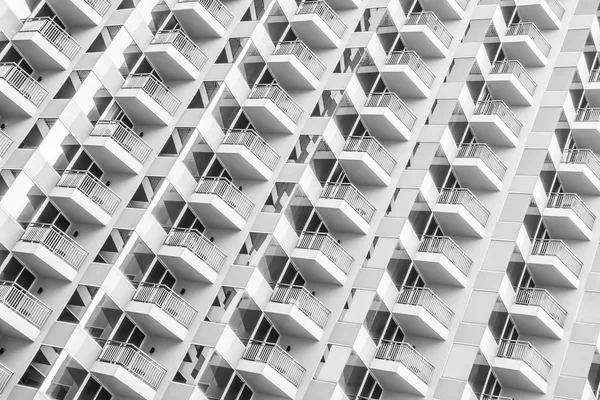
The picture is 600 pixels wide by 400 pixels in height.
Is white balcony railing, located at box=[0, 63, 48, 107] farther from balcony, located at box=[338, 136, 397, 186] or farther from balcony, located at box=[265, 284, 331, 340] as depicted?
balcony, located at box=[338, 136, 397, 186]

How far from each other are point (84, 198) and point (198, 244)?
4975 millimetres

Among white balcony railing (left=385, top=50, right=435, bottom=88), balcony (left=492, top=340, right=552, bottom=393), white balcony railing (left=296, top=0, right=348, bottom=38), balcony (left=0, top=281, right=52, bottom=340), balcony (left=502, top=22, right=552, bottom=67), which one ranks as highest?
balcony (left=502, top=22, right=552, bottom=67)

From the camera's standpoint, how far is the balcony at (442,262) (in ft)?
142

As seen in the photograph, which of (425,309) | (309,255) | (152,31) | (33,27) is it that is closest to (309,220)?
(309,255)

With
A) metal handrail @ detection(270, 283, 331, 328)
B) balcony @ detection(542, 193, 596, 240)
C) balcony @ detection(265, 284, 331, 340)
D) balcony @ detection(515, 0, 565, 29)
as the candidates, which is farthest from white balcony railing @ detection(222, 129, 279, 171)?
balcony @ detection(515, 0, 565, 29)

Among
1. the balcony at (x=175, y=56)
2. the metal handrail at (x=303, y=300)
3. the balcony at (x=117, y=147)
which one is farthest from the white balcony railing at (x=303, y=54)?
the metal handrail at (x=303, y=300)

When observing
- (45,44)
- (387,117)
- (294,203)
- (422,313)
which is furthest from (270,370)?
(45,44)

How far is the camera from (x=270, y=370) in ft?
125

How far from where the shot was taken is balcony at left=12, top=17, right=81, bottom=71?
37438 mm

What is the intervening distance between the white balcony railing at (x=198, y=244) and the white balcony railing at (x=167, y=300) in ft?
6.20

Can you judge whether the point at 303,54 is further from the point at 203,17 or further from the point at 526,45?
the point at 526,45

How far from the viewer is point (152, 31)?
135ft

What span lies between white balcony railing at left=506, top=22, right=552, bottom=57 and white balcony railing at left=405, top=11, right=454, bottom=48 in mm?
4448

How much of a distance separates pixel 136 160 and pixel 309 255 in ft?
27.1
